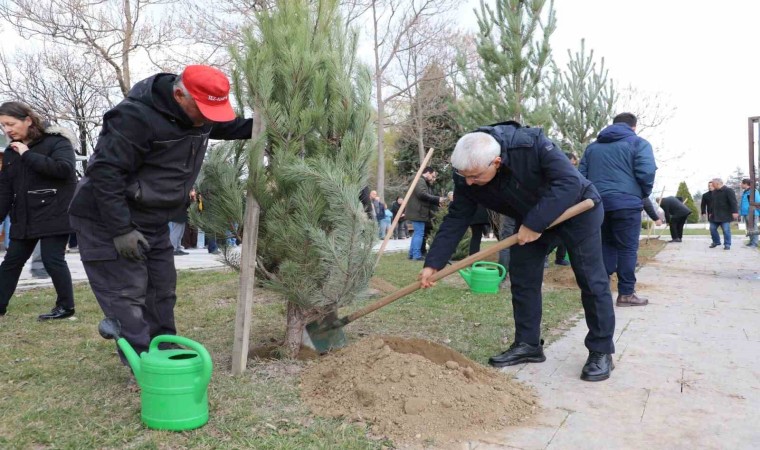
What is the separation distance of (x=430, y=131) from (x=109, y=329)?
95.0 feet

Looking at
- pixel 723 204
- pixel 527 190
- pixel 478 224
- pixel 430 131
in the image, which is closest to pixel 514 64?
pixel 478 224

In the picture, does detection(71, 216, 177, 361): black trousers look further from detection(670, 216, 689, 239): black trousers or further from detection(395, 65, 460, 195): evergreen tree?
detection(395, 65, 460, 195): evergreen tree

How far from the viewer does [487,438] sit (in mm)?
2584

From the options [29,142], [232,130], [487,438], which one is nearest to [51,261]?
[29,142]

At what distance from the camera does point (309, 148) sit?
11.1ft

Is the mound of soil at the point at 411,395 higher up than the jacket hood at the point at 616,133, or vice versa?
the jacket hood at the point at 616,133

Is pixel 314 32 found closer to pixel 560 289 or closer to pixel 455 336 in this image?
pixel 455 336

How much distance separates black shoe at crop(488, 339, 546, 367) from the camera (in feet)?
12.1

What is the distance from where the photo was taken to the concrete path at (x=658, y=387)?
8.42ft

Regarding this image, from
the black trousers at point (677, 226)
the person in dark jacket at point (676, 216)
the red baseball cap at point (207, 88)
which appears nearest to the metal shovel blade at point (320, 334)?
the red baseball cap at point (207, 88)

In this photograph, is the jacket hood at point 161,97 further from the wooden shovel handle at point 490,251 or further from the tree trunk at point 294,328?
the wooden shovel handle at point 490,251

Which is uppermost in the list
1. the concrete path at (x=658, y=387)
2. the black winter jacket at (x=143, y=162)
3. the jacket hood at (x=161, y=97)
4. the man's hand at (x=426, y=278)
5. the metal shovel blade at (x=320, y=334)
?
the jacket hood at (x=161, y=97)

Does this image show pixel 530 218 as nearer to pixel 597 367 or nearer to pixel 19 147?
pixel 597 367

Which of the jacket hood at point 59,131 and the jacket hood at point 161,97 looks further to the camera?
the jacket hood at point 59,131
